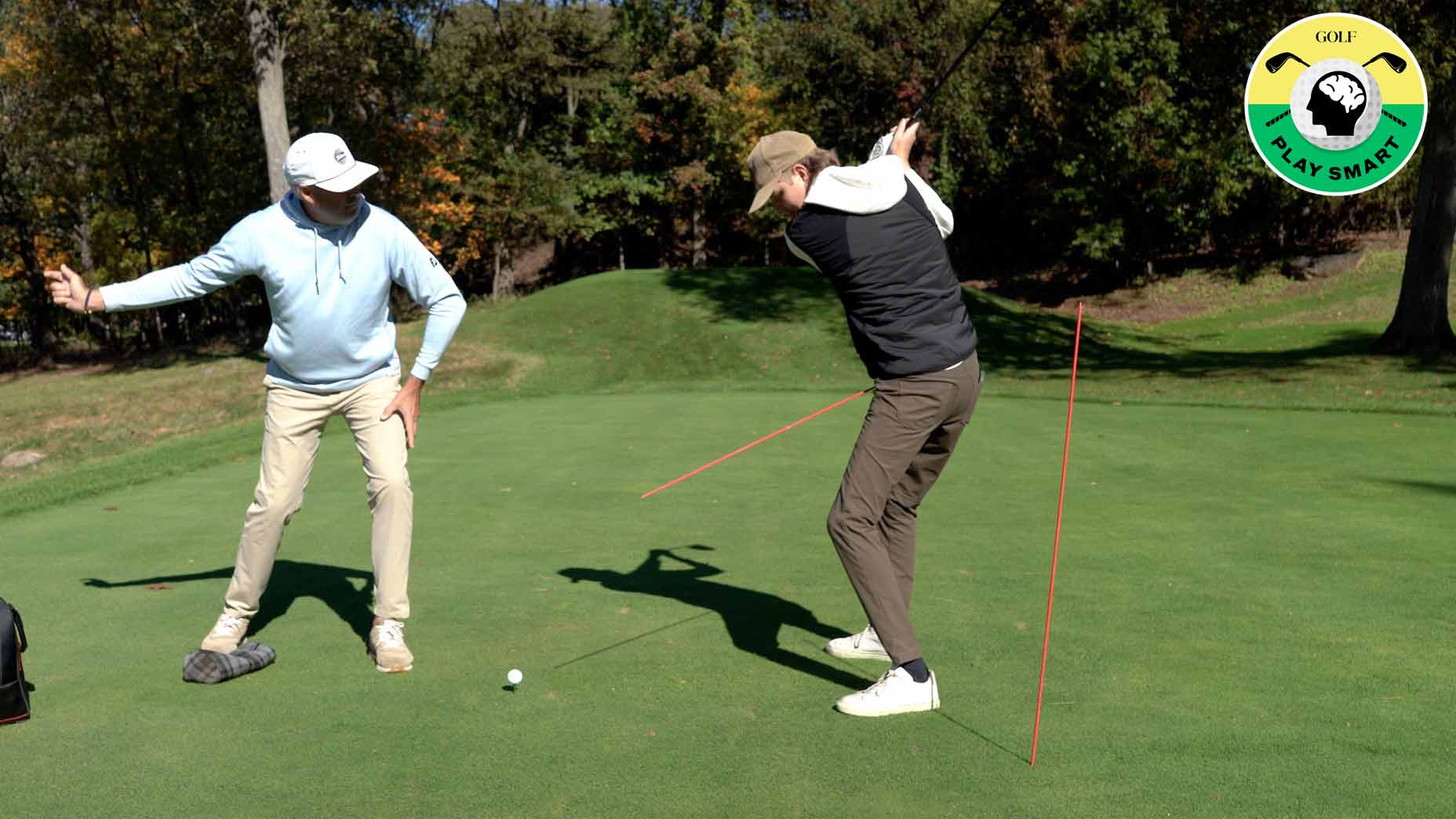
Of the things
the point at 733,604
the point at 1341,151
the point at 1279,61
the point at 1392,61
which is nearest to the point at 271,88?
the point at 1279,61

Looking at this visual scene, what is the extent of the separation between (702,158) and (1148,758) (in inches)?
1592

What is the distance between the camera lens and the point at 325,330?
5.00 meters

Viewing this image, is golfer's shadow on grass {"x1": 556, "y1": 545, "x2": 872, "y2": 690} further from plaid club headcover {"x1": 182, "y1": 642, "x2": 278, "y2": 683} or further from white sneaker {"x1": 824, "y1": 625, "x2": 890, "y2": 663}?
plaid club headcover {"x1": 182, "y1": 642, "x2": 278, "y2": 683}

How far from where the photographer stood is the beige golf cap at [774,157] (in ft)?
14.6

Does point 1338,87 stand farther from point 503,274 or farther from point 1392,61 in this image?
point 503,274

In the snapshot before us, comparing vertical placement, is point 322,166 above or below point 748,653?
above

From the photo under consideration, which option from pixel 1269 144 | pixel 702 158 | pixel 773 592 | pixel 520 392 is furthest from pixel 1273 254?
pixel 773 592

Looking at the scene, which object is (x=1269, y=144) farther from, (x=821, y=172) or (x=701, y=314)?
(x=821, y=172)

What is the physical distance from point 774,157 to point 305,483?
2.37 metres

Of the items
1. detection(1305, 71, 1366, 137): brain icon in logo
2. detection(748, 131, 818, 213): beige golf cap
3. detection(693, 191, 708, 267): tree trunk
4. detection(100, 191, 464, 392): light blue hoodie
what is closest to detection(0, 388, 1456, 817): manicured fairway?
detection(100, 191, 464, 392): light blue hoodie

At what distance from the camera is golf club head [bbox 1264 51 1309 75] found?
18.1 meters

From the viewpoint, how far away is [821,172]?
4414mm

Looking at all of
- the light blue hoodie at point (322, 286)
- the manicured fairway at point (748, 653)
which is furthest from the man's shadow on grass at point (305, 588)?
the light blue hoodie at point (322, 286)

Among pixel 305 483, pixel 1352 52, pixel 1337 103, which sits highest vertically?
pixel 1352 52
